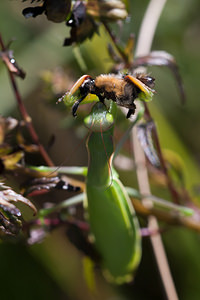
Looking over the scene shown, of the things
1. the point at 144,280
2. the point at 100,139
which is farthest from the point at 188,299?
the point at 100,139

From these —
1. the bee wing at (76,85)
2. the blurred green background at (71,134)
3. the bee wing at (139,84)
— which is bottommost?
the blurred green background at (71,134)

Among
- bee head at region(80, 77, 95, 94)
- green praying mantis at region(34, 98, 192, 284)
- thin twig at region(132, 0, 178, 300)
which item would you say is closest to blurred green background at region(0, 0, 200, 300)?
thin twig at region(132, 0, 178, 300)

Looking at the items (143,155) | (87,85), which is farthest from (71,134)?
(87,85)

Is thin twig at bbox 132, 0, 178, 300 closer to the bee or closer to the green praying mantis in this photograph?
the green praying mantis

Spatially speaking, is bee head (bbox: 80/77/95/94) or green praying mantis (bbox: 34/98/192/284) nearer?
bee head (bbox: 80/77/95/94)

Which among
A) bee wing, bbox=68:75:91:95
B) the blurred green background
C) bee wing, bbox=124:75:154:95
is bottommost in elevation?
the blurred green background

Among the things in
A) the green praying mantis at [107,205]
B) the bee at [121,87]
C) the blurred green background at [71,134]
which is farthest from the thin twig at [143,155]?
the bee at [121,87]

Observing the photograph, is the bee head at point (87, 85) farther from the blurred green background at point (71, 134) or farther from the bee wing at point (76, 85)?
the blurred green background at point (71, 134)

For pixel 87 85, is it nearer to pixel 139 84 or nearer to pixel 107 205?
pixel 139 84
